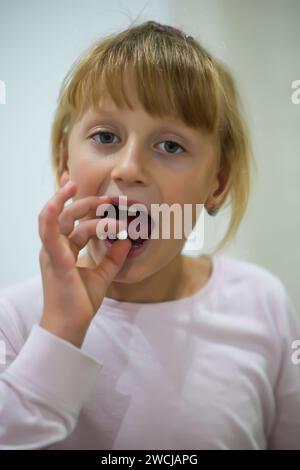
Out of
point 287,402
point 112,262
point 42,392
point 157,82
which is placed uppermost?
point 157,82

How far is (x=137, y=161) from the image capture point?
1.64 ft

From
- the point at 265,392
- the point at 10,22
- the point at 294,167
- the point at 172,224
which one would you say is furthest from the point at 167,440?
the point at 10,22

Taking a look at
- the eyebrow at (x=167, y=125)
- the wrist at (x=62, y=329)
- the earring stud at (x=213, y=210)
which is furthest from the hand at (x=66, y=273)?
the earring stud at (x=213, y=210)

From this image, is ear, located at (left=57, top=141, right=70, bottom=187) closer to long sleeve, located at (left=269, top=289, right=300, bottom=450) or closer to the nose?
the nose

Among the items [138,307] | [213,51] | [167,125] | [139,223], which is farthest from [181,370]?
[213,51]

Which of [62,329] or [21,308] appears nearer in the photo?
[62,329]

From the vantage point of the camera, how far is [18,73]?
2.11ft

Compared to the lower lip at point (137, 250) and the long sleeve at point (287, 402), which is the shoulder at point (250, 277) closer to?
the long sleeve at point (287, 402)

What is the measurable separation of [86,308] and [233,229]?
0.37m

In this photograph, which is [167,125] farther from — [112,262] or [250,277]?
[250,277]

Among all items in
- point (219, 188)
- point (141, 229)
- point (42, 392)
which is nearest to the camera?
point (42, 392)

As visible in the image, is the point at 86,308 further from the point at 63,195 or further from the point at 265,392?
the point at 265,392

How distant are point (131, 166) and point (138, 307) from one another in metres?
0.20

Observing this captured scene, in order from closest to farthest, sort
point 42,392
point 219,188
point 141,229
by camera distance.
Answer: point 42,392
point 141,229
point 219,188
